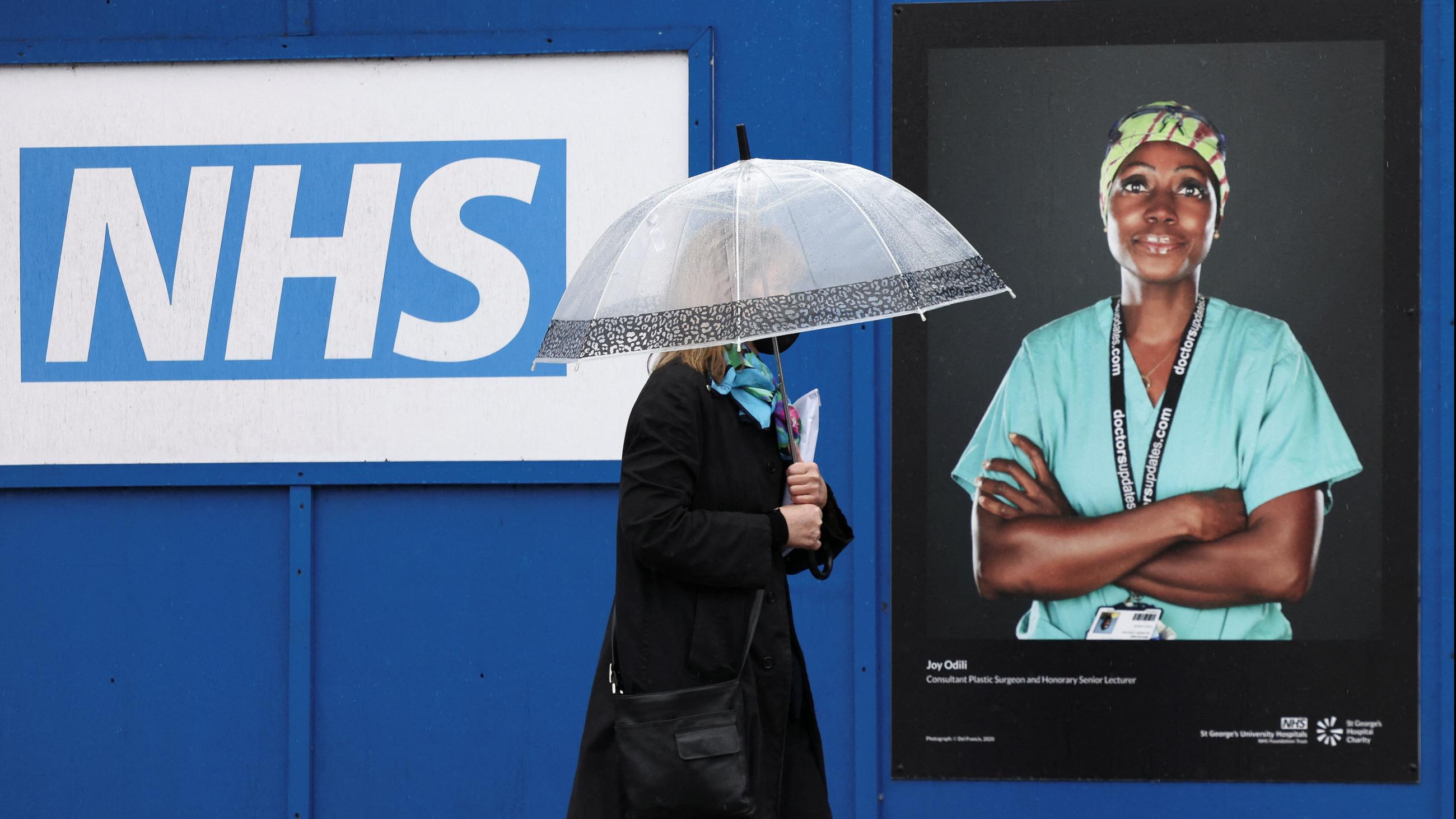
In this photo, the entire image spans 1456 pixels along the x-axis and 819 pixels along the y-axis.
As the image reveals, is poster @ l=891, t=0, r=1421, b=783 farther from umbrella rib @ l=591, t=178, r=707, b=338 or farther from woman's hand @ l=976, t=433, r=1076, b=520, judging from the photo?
umbrella rib @ l=591, t=178, r=707, b=338

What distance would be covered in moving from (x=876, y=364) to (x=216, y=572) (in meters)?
2.16

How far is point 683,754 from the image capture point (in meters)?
2.40

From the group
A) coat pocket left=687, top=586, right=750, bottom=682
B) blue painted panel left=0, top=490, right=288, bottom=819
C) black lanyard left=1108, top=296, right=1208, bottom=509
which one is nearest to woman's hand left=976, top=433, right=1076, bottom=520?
black lanyard left=1108, top=296, right=1208, bottom=509

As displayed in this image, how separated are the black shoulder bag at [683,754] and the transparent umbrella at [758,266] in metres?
0.67

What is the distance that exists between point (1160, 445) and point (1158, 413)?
98mm

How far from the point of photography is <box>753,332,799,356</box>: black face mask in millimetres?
2370

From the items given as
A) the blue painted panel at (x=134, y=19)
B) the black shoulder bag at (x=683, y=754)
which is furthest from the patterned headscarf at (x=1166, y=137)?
the blue painted panel at (x=134, y=19)

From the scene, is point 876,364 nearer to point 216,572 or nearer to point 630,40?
point 630,40

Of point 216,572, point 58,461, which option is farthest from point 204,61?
point 216,572

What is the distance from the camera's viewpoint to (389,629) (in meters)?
4.05

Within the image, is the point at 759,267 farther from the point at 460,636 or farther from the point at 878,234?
Answer: the point at 460,636

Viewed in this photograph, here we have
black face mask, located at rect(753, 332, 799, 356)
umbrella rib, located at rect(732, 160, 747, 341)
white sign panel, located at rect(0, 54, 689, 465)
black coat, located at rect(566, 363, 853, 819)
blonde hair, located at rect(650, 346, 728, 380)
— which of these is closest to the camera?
umbrella rib, located at rect(732, 160, 747, 341)

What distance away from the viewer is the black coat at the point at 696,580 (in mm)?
2471

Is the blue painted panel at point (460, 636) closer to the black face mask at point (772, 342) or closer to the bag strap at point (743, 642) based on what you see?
the black face mask at point (772, 342)
